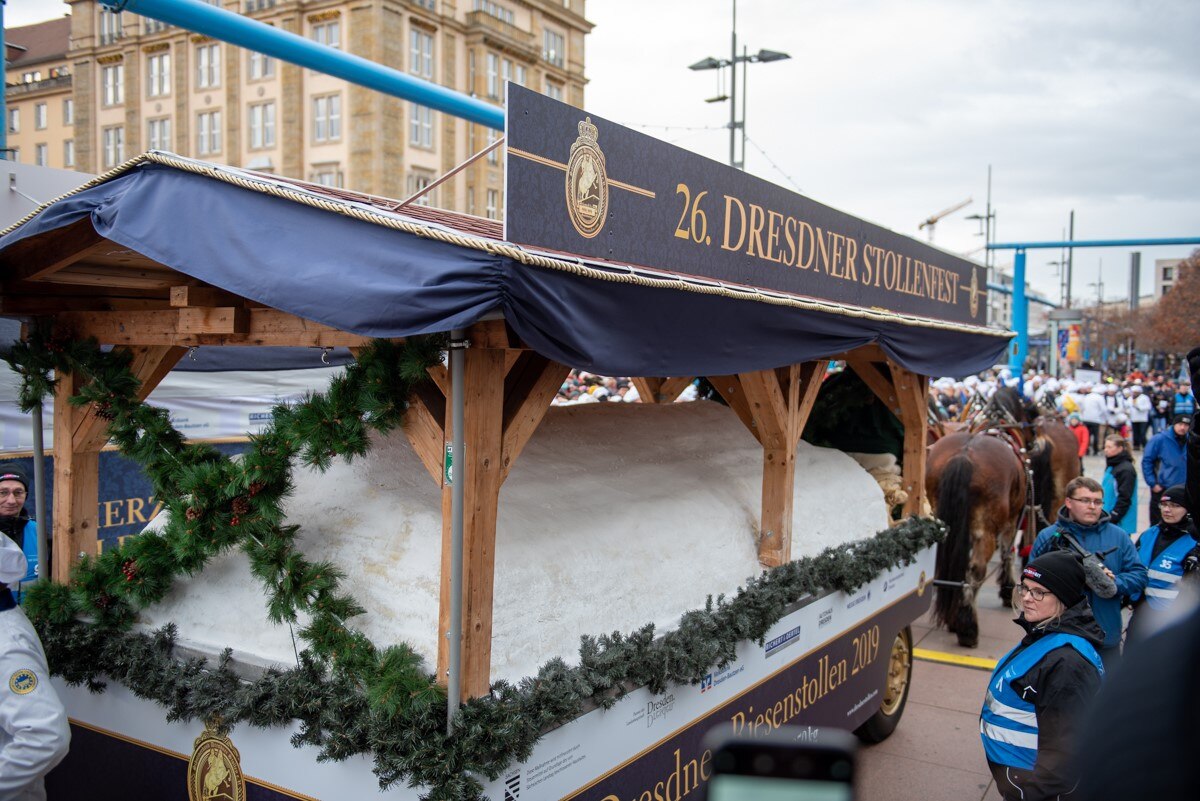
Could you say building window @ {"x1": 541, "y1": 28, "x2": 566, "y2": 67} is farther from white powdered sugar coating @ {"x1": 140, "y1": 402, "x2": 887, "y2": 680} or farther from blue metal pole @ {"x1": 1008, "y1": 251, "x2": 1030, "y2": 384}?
white powdered sugar coating @ {"x1": 140, "y1": 402, "x2": 887, "y2": 680}

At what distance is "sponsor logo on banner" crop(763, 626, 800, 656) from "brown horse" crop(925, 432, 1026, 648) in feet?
14.4

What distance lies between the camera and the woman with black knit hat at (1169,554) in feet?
18.5

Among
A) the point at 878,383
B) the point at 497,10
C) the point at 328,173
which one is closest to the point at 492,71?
the point at 497,10

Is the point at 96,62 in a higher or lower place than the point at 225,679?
higher

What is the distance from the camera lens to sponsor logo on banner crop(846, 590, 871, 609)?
559 cm

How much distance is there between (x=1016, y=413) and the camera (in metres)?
11.9

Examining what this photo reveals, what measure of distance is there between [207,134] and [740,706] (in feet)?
164

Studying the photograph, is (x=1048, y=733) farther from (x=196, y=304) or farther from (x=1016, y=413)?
(x=1016, y=413)

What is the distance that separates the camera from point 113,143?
50312mm

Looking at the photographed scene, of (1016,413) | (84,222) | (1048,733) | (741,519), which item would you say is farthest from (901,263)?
(1016,413)

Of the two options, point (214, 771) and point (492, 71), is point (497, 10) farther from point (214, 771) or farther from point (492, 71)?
point (214, 771)

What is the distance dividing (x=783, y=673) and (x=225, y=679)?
9.32 ft

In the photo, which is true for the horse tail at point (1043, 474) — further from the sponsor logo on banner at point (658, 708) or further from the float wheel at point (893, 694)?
the sponsor logo on banner at point (658, 708)

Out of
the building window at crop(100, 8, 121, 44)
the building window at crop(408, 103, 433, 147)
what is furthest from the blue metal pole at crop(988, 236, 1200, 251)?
the building window at crop(100, 8, 121, 44)
